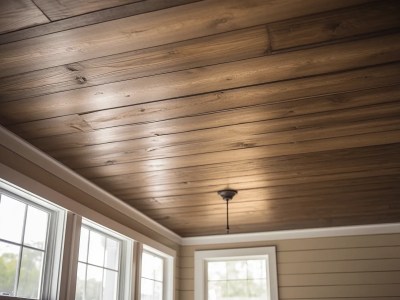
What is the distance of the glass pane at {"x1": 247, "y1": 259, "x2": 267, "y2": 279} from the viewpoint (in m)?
5.21

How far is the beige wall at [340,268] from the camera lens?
15.6ft

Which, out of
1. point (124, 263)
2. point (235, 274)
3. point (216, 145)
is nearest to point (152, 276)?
point (124, 263)

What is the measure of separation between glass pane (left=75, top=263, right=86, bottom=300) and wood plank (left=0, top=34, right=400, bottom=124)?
4.70 feet

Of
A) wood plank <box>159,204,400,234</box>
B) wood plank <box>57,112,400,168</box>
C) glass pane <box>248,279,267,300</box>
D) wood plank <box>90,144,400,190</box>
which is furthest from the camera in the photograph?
glass pane <box>248,279,267,300</box>

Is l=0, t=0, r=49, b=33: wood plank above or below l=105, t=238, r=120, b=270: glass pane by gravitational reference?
above

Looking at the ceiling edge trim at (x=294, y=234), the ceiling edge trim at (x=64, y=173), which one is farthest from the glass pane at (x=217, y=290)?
the ceiling edge trim at (x=64, y=173)

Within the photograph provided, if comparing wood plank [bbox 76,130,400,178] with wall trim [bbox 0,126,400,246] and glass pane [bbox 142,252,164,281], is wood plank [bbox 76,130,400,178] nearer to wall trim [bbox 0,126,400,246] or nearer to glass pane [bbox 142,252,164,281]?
wall trim [bbox 0,126,400,246]

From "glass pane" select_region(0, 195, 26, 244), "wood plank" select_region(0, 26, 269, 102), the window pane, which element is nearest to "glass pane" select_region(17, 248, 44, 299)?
"glass pane" select_region(0, 195, 26, 244)

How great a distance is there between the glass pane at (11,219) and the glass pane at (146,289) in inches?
75.8

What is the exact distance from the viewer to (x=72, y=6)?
176 centimetres

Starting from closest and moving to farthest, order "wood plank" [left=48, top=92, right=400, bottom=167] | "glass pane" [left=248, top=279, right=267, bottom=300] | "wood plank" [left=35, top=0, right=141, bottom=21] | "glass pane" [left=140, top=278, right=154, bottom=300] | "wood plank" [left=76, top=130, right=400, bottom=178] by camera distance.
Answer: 1. "wood plank" [left=35, top=0, right=141, bottom=21]
2. "wood plank" [left=48, top=92, right=400, bottom=167]
3. "wood plank" [left=76, top=130, right=400, bottom=178]
4. "glass pane" [left=140, top=278, right=154, bottom=300]
5. "glass pane" [left=248, top=279, right=267, bottom=300]

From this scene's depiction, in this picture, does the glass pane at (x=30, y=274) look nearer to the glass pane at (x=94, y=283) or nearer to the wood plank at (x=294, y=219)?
the glass pane at (x=94, y=283)

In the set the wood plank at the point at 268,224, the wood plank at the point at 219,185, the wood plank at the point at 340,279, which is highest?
the wood plank at the point at 219,185

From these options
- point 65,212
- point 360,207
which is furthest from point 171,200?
point 360,207
